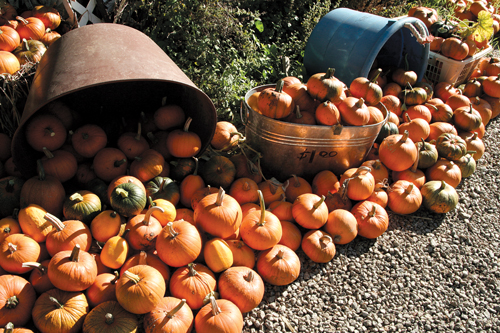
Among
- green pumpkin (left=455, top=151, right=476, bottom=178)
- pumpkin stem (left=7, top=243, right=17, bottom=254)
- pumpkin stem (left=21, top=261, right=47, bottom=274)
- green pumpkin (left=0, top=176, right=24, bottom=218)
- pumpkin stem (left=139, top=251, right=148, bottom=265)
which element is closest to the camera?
pumpkin stem (left=21, top=261, right=47, bottom=274)

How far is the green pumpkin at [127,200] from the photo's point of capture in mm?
2645

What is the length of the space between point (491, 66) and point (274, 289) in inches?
223

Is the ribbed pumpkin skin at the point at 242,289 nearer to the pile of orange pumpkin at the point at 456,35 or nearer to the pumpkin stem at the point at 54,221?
the pumpkin stem at the point at 54,221

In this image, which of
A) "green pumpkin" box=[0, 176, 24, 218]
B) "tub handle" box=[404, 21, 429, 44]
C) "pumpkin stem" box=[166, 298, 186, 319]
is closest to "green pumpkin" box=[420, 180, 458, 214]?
"tub handle" box=[404, 21, 429, 44]

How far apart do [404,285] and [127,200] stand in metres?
2.44

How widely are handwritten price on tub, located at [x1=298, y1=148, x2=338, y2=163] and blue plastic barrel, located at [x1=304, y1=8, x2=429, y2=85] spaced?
4.34 feet

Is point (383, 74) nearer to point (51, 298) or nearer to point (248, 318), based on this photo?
point (248, 318)

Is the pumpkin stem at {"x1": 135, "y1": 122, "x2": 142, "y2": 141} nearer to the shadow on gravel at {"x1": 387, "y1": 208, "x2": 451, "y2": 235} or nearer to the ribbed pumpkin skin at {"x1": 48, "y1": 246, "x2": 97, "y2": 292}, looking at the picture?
the ribbed pumpkin skin at {"x1": 48, "y1": 246, "x2": 97, "y2": 292}

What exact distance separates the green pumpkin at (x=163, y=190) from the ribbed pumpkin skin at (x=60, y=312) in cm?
104

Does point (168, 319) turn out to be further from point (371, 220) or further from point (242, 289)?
point (371, 220)

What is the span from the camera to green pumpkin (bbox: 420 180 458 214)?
349 centimetres

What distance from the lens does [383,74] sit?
5.18 meters

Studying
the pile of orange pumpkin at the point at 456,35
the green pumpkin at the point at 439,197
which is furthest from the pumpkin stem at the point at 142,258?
the pile of orange pumpkin at the point at 456,35

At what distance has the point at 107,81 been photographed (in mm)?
2299
